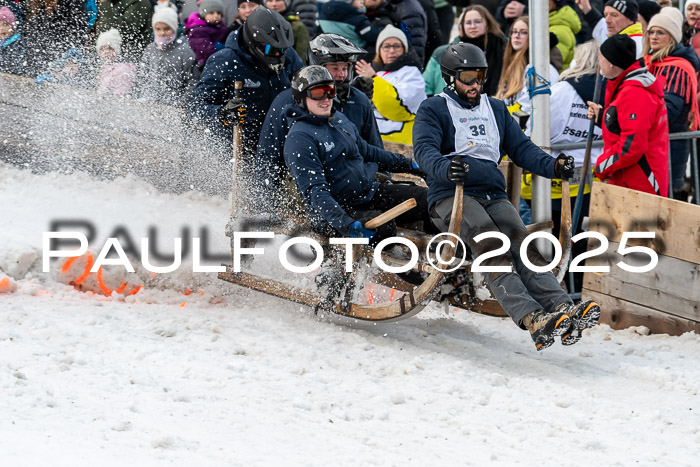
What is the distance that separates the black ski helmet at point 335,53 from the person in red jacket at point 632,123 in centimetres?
175

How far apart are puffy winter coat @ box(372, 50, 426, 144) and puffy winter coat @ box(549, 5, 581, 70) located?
139 cm

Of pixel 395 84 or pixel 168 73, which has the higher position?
pixel 168 73

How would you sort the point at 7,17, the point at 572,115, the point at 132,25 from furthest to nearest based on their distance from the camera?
1. the point at 7,17
2. the point at 132,25
3. the point at 572,115

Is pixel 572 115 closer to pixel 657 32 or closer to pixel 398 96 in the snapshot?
pixel 657 32

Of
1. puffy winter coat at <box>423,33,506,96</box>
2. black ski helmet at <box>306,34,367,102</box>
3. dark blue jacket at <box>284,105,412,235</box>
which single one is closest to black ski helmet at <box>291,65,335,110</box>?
dark blue jacket at <box>284,105,412,235</box>

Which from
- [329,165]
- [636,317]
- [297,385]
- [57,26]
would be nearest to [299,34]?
[57,26]

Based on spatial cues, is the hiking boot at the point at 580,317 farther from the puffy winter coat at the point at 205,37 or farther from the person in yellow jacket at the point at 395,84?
the puffy winter coat at the point at 205,37

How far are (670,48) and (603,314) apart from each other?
7.05ft

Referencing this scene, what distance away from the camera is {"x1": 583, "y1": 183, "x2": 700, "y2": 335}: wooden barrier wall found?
6098 millimetres

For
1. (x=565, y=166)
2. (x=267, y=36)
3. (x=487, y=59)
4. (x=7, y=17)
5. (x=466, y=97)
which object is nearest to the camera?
(x=565, y=166)

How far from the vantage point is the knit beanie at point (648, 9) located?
27.6ft

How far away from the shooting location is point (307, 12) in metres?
10.0

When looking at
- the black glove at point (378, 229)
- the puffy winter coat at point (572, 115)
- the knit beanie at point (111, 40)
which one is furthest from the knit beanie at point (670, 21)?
the knit beanie at point (111, 40)

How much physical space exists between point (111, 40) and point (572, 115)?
182 inches
